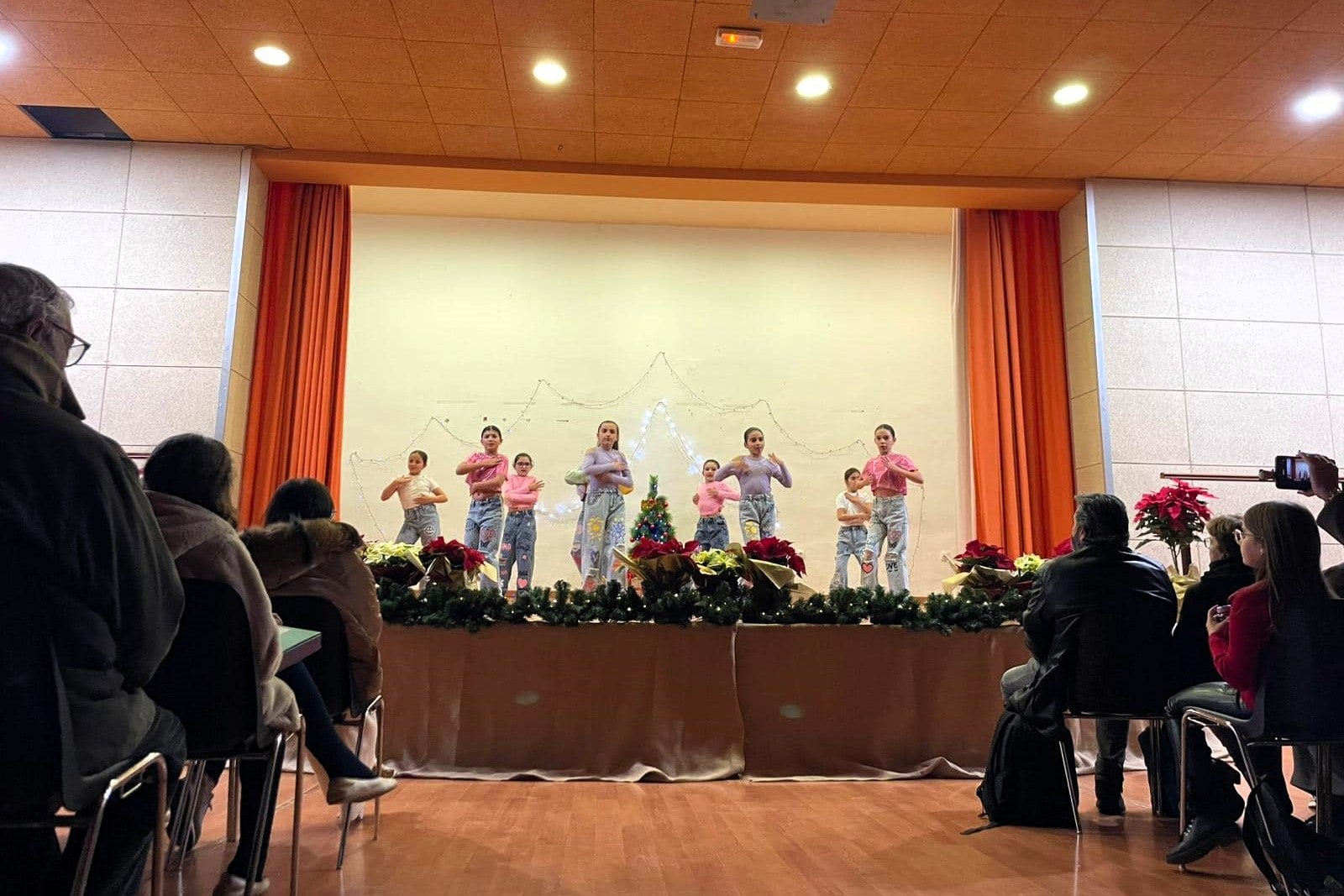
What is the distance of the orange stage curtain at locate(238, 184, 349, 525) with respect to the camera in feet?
22.8

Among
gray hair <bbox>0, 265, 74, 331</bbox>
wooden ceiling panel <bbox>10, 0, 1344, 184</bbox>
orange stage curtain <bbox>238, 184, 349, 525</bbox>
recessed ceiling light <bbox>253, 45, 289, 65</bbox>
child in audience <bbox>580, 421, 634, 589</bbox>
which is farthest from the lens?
child in audience <bbox>580, 421, 634, 589</bbox>

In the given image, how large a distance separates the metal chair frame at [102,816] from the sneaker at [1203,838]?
2.44m

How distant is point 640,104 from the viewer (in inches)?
244

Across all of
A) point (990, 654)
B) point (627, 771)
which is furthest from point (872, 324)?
point (627, 771)

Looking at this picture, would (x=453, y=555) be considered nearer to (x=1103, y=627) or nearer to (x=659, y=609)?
(x=659, y=609)

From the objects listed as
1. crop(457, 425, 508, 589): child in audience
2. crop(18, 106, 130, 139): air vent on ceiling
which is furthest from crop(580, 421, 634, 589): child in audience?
crop(18, 106, 130, 139): air vent on ceiling

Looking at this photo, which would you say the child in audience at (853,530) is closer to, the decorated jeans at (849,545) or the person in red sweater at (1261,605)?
the decorated jeans at (849,545)

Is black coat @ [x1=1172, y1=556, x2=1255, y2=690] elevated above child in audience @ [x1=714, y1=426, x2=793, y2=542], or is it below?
below

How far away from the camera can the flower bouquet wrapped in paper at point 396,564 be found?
396 centimetres

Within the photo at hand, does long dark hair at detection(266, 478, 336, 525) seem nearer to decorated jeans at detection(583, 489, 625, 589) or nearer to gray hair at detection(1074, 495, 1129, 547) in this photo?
gray hair at detection(1074, 495, 1129, 547)

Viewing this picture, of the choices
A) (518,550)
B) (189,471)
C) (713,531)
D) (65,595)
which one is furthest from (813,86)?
(65,595)

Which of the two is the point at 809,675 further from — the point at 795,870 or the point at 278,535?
the point at 278,535

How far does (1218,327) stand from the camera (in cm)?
697

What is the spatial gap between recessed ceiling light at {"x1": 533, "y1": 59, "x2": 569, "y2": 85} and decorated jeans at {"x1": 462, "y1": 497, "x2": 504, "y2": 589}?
3.15 meters
